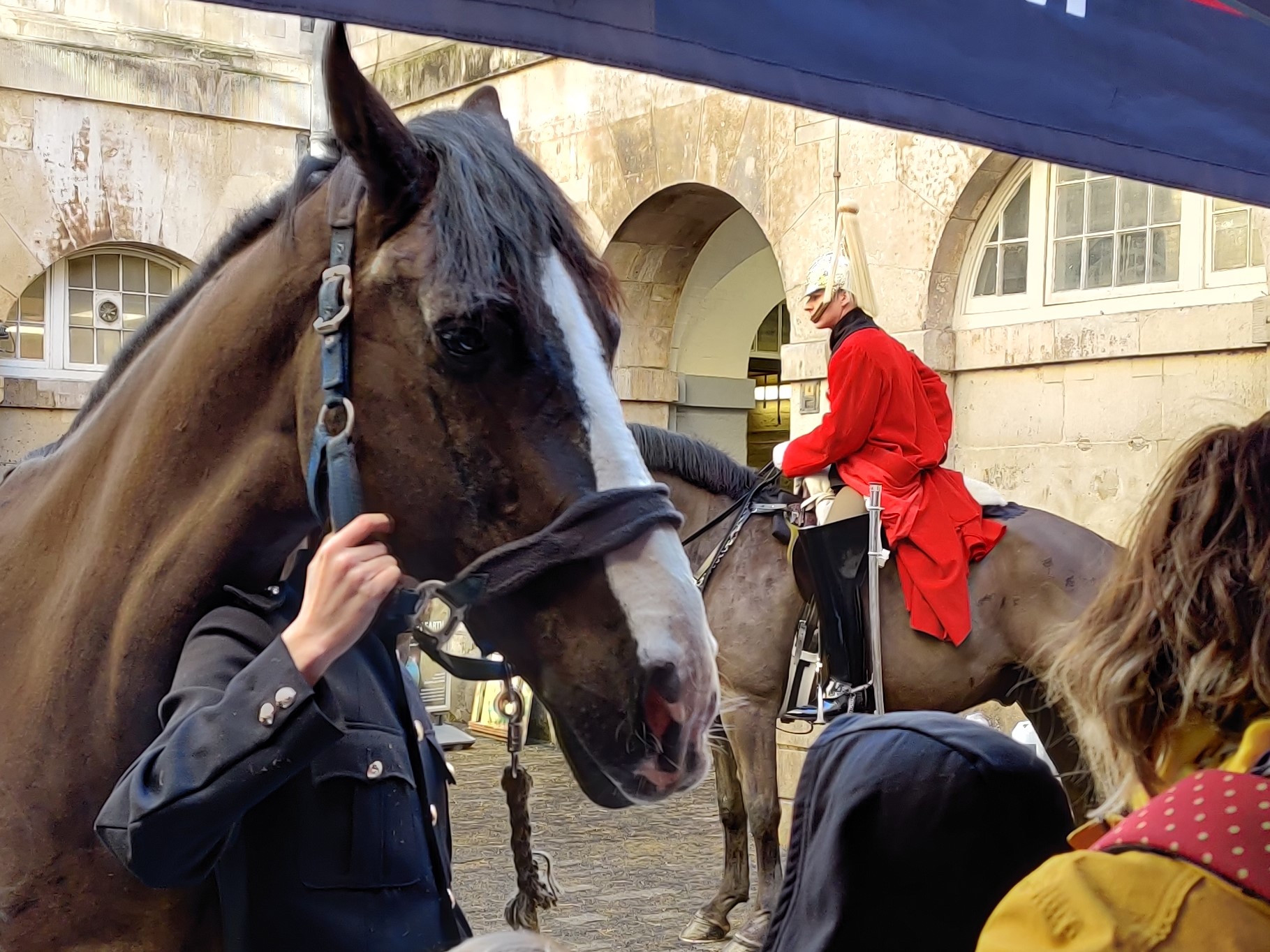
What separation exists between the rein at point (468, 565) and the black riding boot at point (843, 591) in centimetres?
395

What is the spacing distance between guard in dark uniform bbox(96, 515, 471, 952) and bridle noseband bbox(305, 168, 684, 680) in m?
0.06

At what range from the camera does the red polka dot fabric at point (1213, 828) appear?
99cm

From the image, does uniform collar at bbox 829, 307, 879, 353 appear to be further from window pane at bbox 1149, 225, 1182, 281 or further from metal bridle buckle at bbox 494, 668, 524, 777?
metal bridle buckle at bbox 494, 668, 524, 777

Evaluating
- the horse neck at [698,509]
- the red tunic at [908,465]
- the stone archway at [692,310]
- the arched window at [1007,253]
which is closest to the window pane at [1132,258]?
the arched window at [1007,253]

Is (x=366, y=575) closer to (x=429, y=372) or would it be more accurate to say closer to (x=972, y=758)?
(x=429, y=372)

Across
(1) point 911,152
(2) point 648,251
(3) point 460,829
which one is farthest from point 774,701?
(2) point 648,251

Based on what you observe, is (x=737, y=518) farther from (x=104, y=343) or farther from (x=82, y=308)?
(x=82, y=308)

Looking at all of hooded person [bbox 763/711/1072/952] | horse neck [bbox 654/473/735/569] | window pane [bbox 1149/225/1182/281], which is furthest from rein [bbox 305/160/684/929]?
window pane [bbox 1149/225/1182/281]

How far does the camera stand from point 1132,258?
22.2ft

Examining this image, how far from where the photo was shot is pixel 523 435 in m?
1.31

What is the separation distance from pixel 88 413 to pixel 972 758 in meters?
1.13

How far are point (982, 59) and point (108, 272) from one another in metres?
10.8

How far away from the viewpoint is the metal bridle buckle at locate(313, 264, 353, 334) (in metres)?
1.34

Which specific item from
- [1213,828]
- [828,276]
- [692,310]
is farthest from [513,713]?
[692,310]
